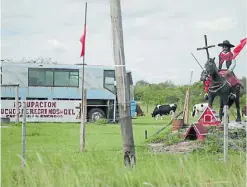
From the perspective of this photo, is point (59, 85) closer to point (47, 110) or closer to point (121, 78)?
point (47, 110)

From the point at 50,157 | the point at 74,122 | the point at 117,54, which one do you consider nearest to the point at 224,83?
the point at 117,54

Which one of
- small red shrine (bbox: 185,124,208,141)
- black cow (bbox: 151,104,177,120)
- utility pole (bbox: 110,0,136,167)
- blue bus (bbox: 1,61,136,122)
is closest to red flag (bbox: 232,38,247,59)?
small red shrine (bbox: 185,124,208,141)

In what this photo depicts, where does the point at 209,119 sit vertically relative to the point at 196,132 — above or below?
above

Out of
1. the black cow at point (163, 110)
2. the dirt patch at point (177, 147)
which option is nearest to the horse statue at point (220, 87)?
the dirt patch at point (177, 147)

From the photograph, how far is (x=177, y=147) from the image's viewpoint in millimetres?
12727

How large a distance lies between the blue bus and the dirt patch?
49.8 feet

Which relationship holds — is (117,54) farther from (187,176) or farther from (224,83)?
(224,83)

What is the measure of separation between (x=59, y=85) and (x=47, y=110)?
1.71 m

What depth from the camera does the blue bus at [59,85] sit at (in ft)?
93.4

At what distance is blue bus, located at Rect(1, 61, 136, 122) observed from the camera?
2845cm

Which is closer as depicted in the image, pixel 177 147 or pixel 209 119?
pixel 177 147

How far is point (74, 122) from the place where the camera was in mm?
27422

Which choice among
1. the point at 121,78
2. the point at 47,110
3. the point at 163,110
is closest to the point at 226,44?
the point at 121,78

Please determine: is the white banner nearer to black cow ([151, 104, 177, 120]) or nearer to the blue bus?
the blue bus
